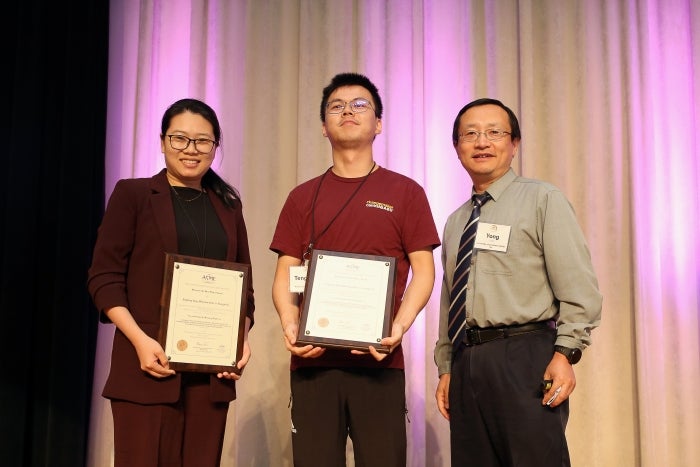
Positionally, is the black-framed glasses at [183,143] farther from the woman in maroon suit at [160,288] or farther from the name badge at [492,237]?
the name badge at [492,237]

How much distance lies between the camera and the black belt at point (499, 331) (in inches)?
83.4

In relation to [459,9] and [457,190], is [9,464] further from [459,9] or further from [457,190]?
[459,9]

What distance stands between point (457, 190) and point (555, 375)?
175 centimetres

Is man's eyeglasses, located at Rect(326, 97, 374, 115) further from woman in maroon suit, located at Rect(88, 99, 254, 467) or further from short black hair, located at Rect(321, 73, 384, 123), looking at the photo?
woman in maroon suit, located at Rect(88, 99, 254, 467)

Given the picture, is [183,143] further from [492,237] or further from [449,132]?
[449,132]

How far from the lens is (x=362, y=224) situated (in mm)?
2219

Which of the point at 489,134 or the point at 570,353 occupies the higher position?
the point at 489,134

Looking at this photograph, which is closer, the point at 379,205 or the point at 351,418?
the point at 351,418

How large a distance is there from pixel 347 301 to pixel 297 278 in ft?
0.72

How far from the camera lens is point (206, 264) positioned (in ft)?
6.82

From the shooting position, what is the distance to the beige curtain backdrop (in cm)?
345

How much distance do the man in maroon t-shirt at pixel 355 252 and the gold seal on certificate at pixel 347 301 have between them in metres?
0.03

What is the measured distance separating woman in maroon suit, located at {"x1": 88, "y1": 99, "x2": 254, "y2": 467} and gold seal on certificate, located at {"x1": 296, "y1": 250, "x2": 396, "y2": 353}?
→ 286 millimetres

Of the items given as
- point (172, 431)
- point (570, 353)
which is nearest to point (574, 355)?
point (570, 353)
